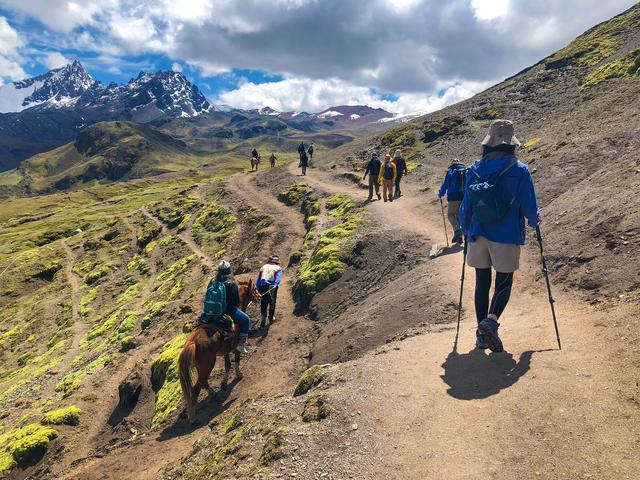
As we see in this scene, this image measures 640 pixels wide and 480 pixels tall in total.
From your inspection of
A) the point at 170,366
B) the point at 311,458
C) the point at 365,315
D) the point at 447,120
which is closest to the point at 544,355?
the point at 311,458

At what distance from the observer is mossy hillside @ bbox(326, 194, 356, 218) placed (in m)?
37.1

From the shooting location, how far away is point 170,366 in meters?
20.6

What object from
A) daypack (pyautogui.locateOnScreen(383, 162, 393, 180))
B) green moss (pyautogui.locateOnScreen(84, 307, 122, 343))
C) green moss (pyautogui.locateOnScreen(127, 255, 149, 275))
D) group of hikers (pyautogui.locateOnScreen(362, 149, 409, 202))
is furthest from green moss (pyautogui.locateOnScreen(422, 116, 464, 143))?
green moss (pyautogui.locateOnScreen(84, 307, 122, 343))

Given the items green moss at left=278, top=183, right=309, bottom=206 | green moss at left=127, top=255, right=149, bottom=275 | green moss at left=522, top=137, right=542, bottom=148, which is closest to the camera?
green moss at left=522, top=137, right=542, bottom=148

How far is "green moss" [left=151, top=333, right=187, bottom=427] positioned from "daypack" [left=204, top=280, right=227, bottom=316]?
451 centimetres

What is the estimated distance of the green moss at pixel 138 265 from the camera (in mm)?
48866

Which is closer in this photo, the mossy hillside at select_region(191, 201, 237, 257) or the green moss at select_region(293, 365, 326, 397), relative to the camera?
the green moss at select_region(293, 365, 326, 397)

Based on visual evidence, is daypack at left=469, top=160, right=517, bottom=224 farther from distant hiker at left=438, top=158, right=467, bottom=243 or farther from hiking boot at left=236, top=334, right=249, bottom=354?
distant hiker at left=438, top=158, right=467, bottom=243

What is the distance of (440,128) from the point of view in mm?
61875

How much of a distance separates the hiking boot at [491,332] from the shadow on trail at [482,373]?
0.29 m

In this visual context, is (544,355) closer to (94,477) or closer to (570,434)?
(570,434)

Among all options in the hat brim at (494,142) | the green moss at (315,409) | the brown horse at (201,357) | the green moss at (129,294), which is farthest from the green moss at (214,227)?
the hat brim at (494,142)

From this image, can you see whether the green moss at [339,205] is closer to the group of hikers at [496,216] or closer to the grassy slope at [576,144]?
the grassy slope at [576,144]

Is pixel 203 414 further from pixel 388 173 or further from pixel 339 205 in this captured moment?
pixel 339 205
